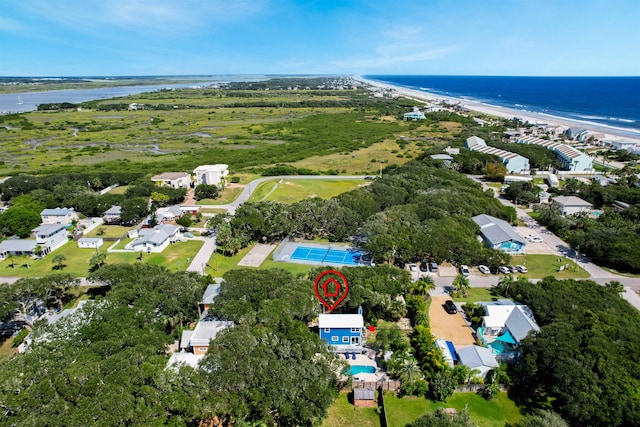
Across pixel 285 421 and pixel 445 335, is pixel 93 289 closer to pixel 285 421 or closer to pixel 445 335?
pixel 285 421

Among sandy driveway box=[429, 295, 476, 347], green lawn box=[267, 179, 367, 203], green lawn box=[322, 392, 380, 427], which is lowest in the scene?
green lawn box=[322, 392, 380, 427]

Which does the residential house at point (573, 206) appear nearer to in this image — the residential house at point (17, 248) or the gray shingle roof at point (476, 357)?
the gray shingle roof at point (476, 357)

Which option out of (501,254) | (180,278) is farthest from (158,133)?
(501,254)

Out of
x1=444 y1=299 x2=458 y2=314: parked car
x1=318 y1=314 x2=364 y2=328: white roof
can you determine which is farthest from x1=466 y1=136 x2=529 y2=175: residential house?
x1=318 y1=314 x2=364 y2=328: white roof

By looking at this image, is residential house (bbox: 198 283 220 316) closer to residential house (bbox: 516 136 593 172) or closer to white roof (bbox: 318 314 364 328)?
white roof (bbox: 318 314 364 328)

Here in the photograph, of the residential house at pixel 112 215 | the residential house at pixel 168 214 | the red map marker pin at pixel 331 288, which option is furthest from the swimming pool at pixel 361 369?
the residential house at pixel 112 215

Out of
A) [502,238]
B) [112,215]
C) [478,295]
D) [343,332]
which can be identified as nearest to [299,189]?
[112,215]
